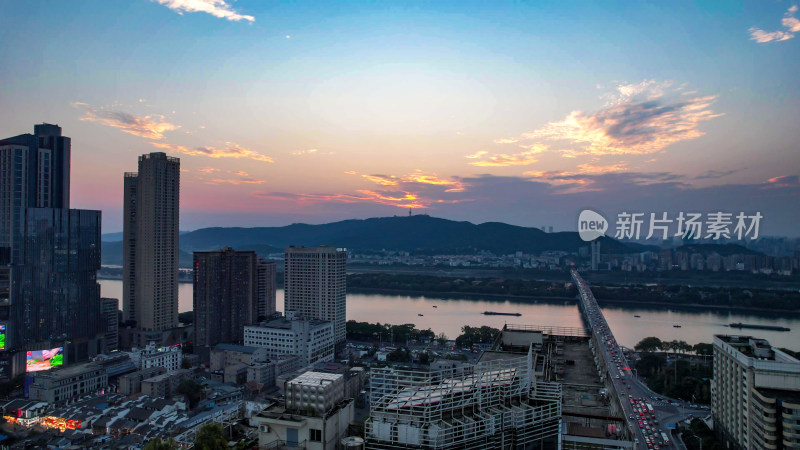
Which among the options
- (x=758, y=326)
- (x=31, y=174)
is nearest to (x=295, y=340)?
(x=31, y=174)

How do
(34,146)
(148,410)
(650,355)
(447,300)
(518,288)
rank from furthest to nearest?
(518,288)
(447,300)
(34,146)
(650,355)
(148,410)

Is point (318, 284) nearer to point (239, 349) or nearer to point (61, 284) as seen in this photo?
point (239, 349)

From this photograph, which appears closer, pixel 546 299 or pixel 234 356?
pixel 234 356

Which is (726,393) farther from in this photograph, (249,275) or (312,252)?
(249,275)

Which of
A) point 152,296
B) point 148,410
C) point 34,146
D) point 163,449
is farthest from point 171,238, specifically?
point 163,449

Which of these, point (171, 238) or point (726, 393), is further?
point (171, 238)

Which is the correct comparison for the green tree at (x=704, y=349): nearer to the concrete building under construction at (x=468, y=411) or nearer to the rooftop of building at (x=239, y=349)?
the rooftop of building at (x=239, y=349)
